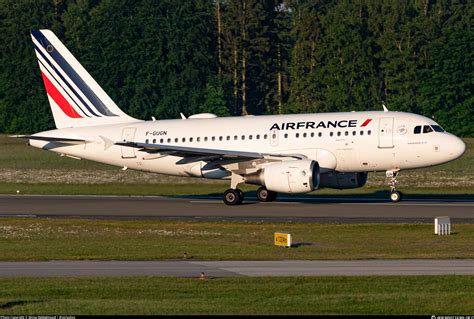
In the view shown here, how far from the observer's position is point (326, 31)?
371ft

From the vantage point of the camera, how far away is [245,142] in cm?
5059

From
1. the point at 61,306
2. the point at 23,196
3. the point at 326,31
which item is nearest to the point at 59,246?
the point at 61,306

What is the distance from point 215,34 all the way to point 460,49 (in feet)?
95.1

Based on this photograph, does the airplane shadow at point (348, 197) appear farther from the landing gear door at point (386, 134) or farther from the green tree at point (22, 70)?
the green tree at point (22, 70)

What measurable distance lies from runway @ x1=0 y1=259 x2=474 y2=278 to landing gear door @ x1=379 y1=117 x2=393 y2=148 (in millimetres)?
17900

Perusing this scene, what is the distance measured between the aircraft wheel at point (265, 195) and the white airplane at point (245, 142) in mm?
47

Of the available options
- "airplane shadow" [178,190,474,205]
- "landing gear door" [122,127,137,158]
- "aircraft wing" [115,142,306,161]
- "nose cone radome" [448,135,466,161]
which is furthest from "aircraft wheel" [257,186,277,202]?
"nose cone radome" [448,135,466,161]

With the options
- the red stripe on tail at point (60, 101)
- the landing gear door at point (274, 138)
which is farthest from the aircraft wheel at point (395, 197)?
the red stripe on tail at point (60, 101)

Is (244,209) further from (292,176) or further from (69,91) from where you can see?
(69,91)

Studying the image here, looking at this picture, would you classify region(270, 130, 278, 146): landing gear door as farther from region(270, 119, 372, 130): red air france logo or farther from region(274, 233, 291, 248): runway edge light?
region(274, 233, 291, 248): runway edge light

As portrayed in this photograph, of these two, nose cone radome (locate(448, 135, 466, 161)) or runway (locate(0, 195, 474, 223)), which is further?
nose cone radome (locate(448, 135, 466, 161))

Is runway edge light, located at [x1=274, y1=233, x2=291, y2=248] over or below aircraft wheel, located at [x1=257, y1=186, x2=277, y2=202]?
below

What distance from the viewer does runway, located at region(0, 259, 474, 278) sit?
28156mm

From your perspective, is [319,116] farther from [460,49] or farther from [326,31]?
[326,31]
